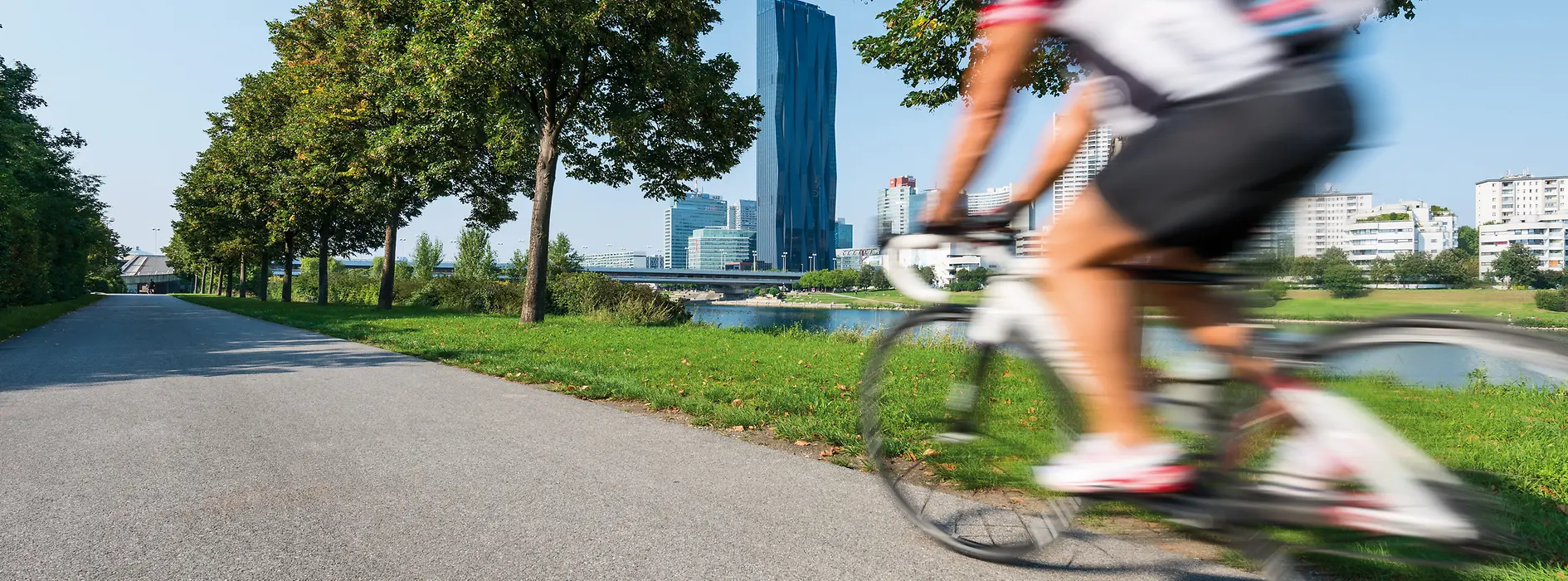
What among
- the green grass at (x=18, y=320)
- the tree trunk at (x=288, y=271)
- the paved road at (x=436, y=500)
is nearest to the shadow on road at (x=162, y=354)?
the green grass at (x=18, y=320)

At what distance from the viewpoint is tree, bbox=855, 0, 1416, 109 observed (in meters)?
9.73

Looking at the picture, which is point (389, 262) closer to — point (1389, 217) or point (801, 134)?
point (1389, 217)

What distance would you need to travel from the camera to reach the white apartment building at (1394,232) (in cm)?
205

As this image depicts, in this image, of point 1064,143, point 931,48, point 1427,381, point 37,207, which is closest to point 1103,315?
point 1064,143

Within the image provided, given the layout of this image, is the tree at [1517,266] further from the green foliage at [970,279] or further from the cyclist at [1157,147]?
the green foliage at [970,279]

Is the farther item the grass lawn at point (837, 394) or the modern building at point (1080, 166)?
the grass lawn at point (837, 394)

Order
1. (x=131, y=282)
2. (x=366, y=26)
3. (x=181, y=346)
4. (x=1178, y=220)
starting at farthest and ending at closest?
(x=131, y=282) → (x=366, y=26) → (x=181, y=346) → (x=1178, y=220)

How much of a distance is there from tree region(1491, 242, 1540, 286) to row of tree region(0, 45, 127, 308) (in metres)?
21.7

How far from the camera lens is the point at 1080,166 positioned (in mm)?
2043

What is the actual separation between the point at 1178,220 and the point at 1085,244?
0.77ft

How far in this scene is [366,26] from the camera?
19109 millimetres

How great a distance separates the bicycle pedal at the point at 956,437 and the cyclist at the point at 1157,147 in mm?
488

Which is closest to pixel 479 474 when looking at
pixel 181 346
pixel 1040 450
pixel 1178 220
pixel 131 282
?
pixel 1040 450

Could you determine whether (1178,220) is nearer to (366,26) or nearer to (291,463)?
(291,463)
